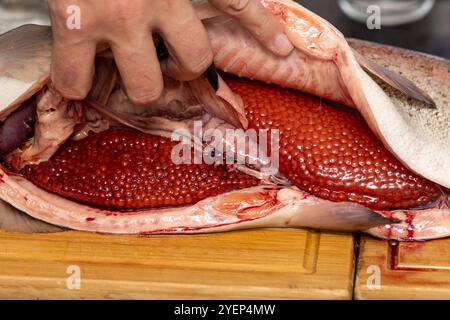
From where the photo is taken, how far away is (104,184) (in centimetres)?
189

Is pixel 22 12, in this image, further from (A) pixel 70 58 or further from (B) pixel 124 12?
(B) pixel 124 12

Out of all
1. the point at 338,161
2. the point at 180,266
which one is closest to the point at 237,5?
the point at 338,161

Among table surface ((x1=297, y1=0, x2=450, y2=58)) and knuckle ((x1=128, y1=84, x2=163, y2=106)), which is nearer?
knuckle ((x1=128, y1=84, x2=163, y2=106))

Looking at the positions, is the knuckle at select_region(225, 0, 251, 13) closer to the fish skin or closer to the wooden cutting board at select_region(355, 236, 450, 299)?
the fish skin

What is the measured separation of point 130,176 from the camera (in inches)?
74.2

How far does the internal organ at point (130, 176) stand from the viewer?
188 centimetres

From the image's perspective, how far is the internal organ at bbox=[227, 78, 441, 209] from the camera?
6.00 feet

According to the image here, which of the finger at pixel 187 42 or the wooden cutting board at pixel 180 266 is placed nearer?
the finger at pixel 187 42

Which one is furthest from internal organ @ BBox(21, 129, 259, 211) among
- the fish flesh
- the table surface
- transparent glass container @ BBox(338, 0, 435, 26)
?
transparent glass container @ BBox(338, 0, 435, 26)

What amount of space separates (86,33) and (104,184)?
0.41 m

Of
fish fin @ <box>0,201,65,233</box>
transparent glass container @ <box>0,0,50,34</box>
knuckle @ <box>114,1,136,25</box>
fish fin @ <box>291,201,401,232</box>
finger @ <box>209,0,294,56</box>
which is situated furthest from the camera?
transparent glass container @ <box>0,0,50,34</box>

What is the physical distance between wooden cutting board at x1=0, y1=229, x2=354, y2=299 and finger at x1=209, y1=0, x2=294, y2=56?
400 mm

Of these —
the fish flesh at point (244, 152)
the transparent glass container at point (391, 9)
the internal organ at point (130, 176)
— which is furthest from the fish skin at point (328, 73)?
the transparent glass container at point (391, 9)

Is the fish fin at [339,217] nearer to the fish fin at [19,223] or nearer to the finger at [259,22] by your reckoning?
the finger at [259,22]
